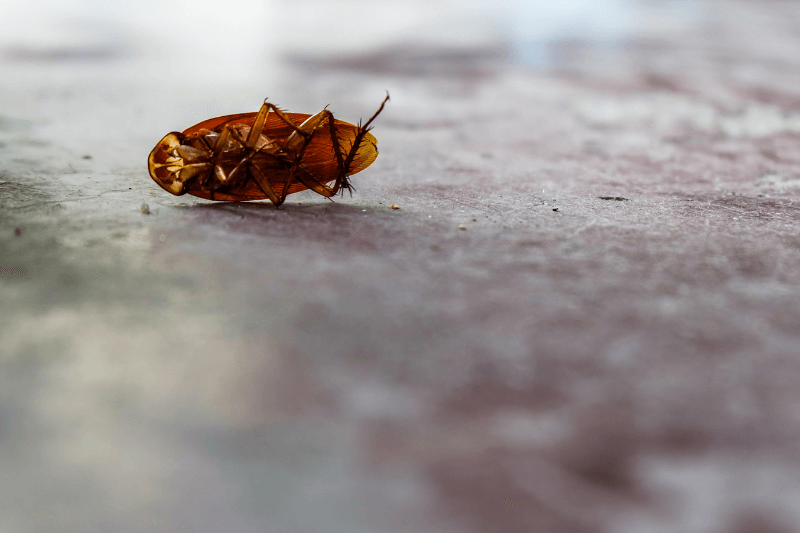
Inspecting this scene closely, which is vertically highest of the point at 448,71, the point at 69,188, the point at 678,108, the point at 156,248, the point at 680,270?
the point at 448,71

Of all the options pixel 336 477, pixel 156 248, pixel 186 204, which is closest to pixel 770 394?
pixel 336 477

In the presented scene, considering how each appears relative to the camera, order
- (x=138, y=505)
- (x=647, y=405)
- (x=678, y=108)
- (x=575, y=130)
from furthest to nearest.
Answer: (x=678, y=108) → (x=575, y=130) → (x=647, y=405) → (x=138, y=505)

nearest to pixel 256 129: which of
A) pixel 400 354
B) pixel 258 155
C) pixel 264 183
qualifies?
pixel 258 155

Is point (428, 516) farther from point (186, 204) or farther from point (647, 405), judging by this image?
point (186, 204)

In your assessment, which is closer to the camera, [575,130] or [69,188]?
[69,188]

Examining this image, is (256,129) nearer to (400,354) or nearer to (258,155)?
(258,155)
